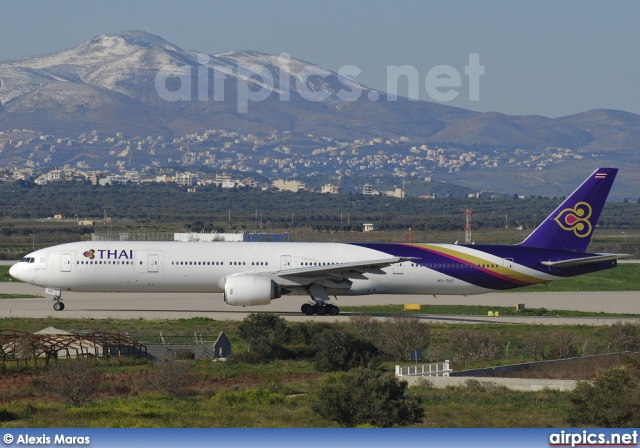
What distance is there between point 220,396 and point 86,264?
979 inches

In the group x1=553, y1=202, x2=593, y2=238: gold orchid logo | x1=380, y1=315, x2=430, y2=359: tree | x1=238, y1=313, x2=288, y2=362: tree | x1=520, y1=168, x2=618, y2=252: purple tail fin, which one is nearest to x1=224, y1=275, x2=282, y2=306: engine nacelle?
x1=238, y1=313, x2=288, y2=362: tree

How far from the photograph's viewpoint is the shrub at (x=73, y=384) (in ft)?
97.6

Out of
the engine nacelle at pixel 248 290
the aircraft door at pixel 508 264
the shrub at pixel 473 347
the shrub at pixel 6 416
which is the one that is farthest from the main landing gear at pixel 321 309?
the shrub at pixel 6 416

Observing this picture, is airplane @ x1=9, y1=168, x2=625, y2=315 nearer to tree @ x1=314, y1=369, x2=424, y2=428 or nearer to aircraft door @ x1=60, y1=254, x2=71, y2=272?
aircraft door @ x1=60, y1=254, x2=71, y2=272

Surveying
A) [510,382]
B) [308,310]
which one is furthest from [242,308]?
[510,382]

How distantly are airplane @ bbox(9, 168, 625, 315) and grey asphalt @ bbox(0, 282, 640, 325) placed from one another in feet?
4.87

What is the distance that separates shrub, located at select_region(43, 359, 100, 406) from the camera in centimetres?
2975

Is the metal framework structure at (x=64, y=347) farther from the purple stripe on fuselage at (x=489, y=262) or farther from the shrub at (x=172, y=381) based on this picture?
the purple stripe on fuselage at (x=489, y=262)

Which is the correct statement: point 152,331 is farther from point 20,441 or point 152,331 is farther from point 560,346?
point 20,441

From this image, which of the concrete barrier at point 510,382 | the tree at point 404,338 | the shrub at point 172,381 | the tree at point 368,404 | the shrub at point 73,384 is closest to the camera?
the tree at point 368,404

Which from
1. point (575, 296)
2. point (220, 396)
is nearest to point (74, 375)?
point (220, 396)

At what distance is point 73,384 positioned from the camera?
1176 inches

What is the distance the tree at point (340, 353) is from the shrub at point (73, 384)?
9025mm

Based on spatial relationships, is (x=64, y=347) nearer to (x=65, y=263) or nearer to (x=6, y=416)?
(x=6, y=416)
